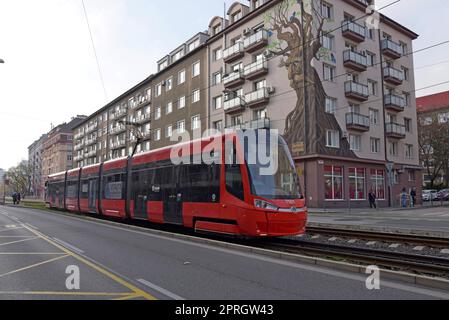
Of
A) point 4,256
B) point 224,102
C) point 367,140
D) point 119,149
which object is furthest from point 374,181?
point 119,149

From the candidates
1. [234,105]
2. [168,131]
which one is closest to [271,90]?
[234,105]

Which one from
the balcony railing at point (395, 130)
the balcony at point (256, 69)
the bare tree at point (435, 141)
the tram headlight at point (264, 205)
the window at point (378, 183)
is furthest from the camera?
the bare tree at point (435, 141)

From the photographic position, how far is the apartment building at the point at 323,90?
31609mm

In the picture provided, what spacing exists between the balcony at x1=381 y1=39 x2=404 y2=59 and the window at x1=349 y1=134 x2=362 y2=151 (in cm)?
1030

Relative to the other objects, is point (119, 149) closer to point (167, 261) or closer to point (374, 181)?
point (374, 181)

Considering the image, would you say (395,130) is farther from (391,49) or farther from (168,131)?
(168,131)

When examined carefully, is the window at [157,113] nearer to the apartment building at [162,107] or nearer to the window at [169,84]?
the apartment building at [162,107]

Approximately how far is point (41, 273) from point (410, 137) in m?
42.3

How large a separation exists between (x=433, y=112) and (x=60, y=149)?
285ft

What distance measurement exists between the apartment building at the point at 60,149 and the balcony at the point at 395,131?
8016 centimetres

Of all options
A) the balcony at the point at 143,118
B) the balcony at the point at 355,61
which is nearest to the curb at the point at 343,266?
the balcony at the point at 355,61

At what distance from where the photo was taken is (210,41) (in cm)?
4166

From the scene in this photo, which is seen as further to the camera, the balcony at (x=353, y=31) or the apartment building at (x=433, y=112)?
the apartment building at (x=433, y=112)

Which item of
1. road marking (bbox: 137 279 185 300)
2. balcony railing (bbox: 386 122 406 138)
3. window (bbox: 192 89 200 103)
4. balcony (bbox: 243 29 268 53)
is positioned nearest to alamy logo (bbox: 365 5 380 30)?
balcony railing (bbox: 386 122 406 138)
